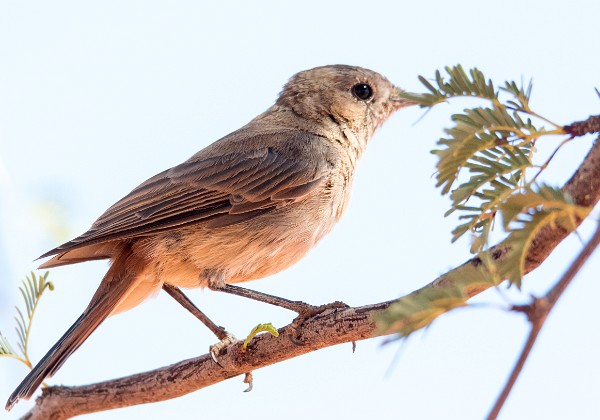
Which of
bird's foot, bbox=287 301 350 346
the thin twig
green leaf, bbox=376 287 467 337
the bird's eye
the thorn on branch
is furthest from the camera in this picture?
the bird's eye

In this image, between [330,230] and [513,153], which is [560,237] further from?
[330,230]

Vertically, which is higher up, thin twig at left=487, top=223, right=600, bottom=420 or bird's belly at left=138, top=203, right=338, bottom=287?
bird's belly at left=138, top=203, right=338, bottom=287

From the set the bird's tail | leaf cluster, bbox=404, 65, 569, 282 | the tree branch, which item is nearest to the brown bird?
the bird's tail

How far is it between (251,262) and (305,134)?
1116 millimetres

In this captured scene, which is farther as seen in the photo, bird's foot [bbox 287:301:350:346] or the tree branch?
bird's foot [bbox 287:301:350:346]

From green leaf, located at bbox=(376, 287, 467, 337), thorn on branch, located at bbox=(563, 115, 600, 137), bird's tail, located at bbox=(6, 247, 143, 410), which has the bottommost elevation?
green leaf, located at bbox=(376, 287, 467, 337)

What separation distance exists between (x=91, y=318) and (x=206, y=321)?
78 cm

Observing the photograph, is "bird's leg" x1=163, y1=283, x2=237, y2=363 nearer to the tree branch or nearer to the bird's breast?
the tree branch

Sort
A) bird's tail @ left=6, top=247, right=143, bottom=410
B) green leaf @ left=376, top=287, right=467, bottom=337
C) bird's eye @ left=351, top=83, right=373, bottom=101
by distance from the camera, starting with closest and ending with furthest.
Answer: green leaf @ left=376, top=287, right=467, bottom=337 → bird's tail @ left=6, top=247, right=143, bottom=410 → bird's eye @ left=351, top=83, right=373, bottom=101

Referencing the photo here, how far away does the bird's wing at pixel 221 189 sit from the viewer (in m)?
4.52

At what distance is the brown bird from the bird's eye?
311 millimetres

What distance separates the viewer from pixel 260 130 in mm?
5445

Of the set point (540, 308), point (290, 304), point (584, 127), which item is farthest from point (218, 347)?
point (540, 308)

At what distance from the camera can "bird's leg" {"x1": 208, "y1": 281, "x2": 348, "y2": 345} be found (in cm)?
368
